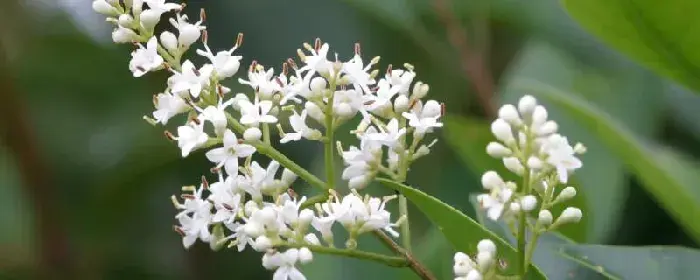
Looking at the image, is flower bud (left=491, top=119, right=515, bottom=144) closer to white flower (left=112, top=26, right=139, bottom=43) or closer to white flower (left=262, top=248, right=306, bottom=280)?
white flower (left=262, top=248, right=306, bottom=280)

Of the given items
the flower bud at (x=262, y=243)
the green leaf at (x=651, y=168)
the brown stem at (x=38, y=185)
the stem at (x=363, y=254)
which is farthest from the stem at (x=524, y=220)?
the brown stem at (x=38, y=185)

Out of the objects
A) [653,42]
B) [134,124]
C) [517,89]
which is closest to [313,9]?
[134,124]

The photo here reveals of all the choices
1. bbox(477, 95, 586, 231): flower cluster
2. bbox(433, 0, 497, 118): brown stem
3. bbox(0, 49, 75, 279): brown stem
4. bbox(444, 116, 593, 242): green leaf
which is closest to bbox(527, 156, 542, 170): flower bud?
bbox(477, 95, 586, 231): flower cluster

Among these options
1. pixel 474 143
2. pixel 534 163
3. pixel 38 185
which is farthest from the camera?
pixel 38 185

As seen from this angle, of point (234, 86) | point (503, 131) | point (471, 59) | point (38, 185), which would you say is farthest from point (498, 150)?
point (234, 86)

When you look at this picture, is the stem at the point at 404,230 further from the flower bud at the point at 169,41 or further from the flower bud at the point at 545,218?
the flower bud at the point at 169,41

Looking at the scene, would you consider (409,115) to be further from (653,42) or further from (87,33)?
(87,33)

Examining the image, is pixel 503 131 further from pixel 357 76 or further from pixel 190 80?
pixel 190 80
